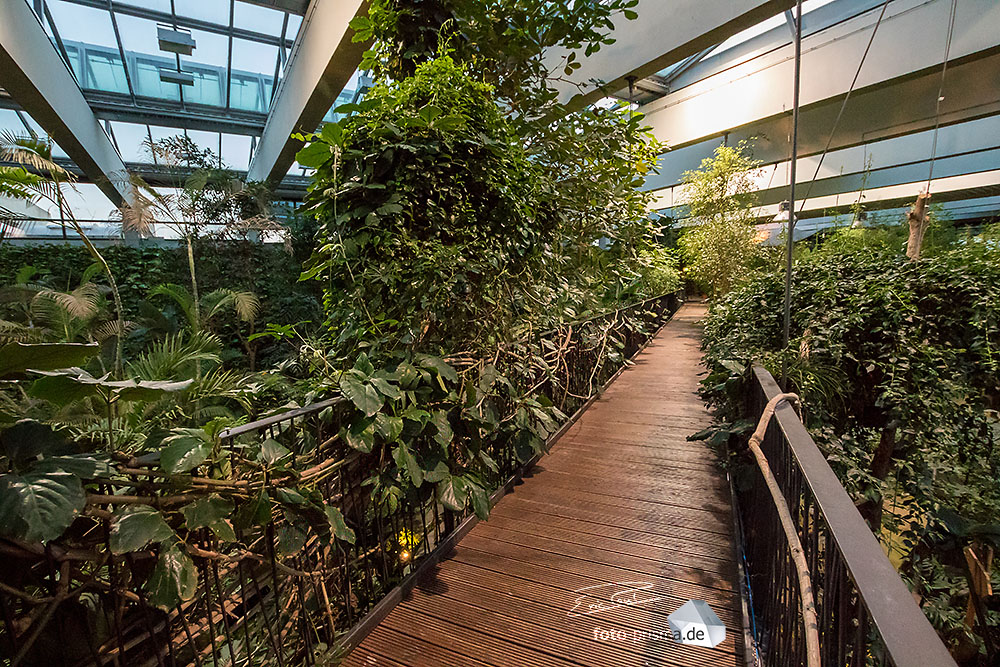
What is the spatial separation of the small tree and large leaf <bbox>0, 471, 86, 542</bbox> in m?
8.74

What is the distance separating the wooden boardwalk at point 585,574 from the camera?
1608 millimetres

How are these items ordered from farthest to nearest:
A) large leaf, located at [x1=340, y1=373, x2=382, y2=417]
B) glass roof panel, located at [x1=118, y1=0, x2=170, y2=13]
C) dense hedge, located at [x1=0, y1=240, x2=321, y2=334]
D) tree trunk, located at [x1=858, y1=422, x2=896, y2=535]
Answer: glass roof panel, located at [x1=118, y1=0, x2=170, y2=13] < dense hedge, located at [x1=0, y1=240, x2=321, y2=334] < tree trunk, located at [x1=858, y1=422, x2=896, y2=535] < large leaf, located at [x1=340, y1=373, x2=382, y2=417]

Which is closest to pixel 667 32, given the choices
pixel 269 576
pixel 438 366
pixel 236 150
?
pixel 438 366

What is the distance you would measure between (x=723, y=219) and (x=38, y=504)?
30.5ft

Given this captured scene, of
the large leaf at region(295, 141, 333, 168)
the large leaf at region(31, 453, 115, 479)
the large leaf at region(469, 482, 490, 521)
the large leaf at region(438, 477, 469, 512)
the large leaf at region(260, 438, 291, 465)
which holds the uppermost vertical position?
the large leaf at region(295, 141, 333, 168)

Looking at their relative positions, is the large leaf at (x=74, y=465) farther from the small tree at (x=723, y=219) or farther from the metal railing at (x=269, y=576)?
the small tree at (x=723, y=219)

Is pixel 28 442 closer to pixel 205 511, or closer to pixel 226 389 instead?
pixel 205 511

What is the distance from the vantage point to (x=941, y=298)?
234cm

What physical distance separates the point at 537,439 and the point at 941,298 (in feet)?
7.50

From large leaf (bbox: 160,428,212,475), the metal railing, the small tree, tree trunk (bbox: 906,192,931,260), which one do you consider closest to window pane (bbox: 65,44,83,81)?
the metal railing

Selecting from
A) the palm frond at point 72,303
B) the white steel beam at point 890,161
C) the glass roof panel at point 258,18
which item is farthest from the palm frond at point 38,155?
the glass roof panel at point 258,18

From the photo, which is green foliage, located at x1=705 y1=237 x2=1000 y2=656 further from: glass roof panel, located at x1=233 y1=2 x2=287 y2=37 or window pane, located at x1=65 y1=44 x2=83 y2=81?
window pane, located at x1=65 y1=44 x2=83 y2=81

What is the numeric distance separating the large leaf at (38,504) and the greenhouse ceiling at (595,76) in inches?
114

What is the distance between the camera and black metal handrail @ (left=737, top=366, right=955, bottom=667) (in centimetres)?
56
